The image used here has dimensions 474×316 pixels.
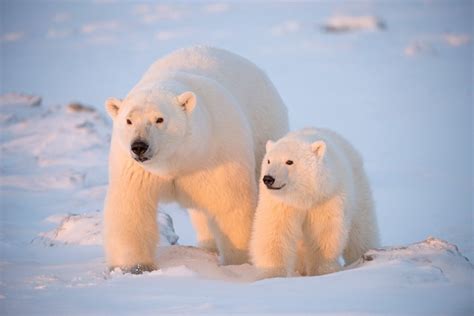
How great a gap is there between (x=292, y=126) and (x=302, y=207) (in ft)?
33.6

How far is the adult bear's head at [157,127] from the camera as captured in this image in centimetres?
613

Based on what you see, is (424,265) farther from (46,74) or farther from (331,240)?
(46,74)

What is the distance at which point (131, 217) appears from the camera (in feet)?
21.7

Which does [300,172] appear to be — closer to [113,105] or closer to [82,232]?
[113,105]

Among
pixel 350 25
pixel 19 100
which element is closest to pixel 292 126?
pixel 19 100

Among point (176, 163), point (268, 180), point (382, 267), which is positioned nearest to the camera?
point (382, 267)

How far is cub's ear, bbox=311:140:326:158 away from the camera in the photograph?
20.9ft

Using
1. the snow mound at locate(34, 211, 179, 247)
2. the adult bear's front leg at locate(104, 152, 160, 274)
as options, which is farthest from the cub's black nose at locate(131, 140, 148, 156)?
the snow mound at locate(34, 211, 179, 247)

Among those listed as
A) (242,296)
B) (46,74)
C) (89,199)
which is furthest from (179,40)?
(242,296)

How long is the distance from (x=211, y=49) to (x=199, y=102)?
1.37 m

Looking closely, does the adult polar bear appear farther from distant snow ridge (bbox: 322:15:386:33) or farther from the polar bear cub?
distant snow ridge (bbox: 322:15:386:33)

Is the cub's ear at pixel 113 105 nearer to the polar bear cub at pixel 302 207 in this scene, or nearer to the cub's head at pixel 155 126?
the cub's head at pixel 155 126

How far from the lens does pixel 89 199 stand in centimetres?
1079

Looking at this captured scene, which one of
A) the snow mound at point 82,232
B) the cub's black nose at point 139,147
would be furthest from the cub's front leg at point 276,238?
the snow mound at point 82,232
